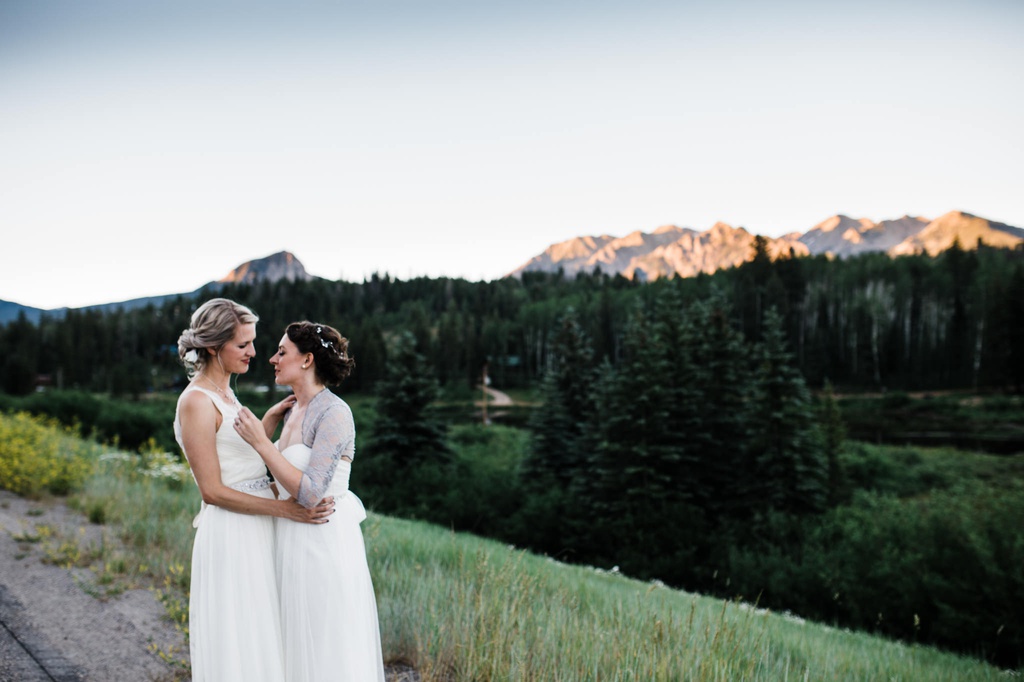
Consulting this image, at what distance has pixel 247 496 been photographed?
2992 mm

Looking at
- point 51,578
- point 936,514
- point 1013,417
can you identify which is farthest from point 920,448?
point 51,578

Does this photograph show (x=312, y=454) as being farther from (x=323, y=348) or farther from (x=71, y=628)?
(x=71, y=628)

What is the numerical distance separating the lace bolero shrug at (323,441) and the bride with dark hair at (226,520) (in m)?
0.10

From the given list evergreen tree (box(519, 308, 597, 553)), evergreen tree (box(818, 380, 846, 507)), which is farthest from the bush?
evergreen tree (box(818, 380, 846, 507))

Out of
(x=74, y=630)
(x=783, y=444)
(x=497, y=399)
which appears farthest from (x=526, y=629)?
(x=497, y=399)

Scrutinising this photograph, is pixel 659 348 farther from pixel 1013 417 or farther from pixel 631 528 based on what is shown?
pixel 1013 417

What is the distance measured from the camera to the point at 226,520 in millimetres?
3049

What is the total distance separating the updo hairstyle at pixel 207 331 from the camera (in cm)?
305

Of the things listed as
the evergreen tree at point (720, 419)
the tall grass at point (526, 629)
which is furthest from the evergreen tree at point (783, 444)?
the tall grass at point (526, 629)

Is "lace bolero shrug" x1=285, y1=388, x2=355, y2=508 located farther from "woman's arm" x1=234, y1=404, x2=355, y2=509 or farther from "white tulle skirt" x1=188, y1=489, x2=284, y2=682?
"white tulle skirt" x1=188, y1=489, x2=284, y2=682

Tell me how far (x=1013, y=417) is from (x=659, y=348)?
4519 cm

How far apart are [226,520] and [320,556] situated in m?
0.49

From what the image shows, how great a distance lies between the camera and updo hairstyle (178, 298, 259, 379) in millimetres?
3049

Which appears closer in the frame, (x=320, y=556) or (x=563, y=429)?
(x=320, y=556)
